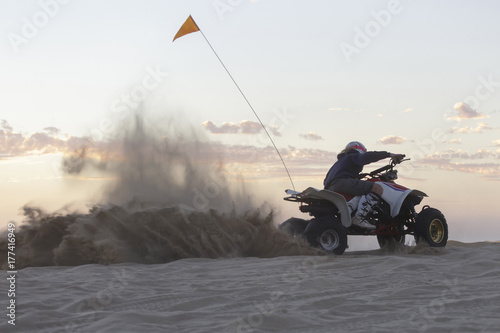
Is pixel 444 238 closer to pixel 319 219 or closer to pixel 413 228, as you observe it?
pixel 413 228

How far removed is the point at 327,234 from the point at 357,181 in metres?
1.04

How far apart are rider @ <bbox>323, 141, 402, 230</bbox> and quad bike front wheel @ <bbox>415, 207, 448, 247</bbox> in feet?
2.78

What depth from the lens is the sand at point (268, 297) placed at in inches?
171

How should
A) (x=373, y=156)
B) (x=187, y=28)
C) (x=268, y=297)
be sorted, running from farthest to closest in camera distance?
(x=373, y=156)
(x=187, y=28)
(x=268, y=297)

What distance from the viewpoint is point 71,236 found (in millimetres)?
8430

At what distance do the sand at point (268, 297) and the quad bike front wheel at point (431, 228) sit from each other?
1.89 meters

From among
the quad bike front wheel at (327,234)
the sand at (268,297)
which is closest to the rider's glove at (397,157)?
the quad bike front wheel at (327,234)

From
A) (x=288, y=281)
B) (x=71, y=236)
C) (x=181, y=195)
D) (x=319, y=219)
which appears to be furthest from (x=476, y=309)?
(x=181, y=195)

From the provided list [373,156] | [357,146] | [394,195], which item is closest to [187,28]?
[357,146]

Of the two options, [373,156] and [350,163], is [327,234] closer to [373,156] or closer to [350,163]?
[350,163]

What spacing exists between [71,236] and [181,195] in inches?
103

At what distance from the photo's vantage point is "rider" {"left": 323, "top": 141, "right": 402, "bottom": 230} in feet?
30.5

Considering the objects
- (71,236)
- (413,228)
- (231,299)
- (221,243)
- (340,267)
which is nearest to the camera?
(231,299)

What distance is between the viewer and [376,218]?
9.45 metres
